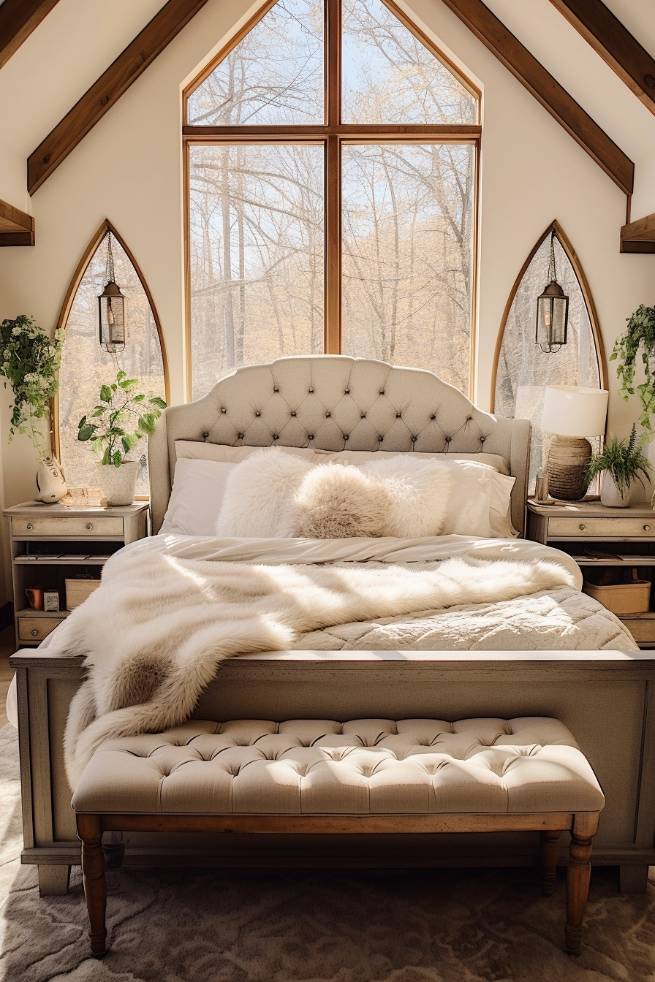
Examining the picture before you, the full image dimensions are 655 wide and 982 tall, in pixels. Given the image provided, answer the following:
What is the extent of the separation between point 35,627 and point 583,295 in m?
3.17

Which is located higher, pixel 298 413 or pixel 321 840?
pixel 298 413

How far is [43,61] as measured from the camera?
346cm

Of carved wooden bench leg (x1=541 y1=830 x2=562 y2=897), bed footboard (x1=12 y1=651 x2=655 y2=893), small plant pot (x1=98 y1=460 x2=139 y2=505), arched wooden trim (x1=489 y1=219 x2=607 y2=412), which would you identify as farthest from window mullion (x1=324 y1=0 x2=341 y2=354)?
carved wooden bench leg (x1=541 y1=830 x2=562 y2=897)

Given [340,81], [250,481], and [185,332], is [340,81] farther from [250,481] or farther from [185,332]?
[250,481]

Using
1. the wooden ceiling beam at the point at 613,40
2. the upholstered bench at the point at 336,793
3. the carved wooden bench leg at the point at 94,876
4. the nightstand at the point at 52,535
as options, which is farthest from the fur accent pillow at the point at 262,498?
the wooden ceiling beam at the point at 613,40

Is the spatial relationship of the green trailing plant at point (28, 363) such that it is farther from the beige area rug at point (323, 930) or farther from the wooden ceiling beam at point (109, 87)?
the beige area rug at point (323, 930)

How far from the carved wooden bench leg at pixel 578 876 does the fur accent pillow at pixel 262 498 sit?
1724 mm

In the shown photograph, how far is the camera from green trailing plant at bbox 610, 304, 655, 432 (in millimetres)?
3822

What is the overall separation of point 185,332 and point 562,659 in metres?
2.85

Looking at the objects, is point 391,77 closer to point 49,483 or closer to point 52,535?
point 49,483

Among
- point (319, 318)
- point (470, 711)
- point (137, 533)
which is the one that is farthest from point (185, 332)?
point (470, 711)

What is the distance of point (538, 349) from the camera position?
4234 mm

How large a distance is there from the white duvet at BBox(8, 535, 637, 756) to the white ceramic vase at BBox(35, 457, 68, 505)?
1.18 meters

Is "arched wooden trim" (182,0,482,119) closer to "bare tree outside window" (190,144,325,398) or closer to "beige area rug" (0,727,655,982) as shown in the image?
"bare tree outside window" (190,144,325,398)
